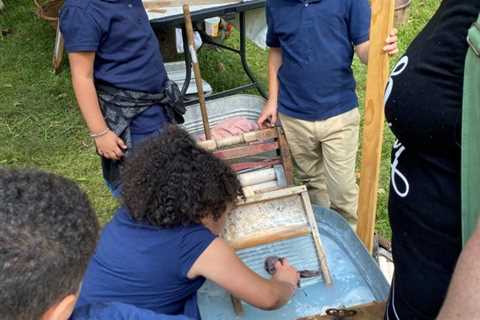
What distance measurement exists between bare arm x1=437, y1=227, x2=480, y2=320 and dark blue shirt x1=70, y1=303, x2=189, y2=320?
0.62 metres

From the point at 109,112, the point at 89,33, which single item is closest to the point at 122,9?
the point at 89,33

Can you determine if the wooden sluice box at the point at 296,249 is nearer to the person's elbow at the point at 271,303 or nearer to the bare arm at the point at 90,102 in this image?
the person's elbow at the point at 271,303

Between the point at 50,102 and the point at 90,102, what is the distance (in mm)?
2205

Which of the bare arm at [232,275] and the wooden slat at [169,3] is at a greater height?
the wooden slat at [169,3]

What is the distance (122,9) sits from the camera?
7.10ft

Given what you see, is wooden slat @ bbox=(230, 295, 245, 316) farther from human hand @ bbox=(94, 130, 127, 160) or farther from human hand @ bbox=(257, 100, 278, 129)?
human hand @ bbox=(257, 100, 278, 129)

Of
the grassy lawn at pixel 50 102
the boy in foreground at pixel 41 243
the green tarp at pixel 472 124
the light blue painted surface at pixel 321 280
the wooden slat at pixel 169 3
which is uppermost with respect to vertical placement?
the green tarp at pixel 472 124

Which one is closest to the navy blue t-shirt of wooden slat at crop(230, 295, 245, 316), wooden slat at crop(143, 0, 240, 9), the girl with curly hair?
the girl with curly hair

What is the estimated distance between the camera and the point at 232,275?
62.9 inches

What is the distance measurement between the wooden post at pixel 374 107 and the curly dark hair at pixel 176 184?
44 cm

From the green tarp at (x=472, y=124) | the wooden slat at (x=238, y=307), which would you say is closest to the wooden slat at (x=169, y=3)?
the wooden slat at (x=238, y=307)

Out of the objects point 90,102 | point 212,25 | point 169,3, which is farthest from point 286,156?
point 212,25

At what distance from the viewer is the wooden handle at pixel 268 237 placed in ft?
6.45

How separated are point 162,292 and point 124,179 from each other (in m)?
0.42
